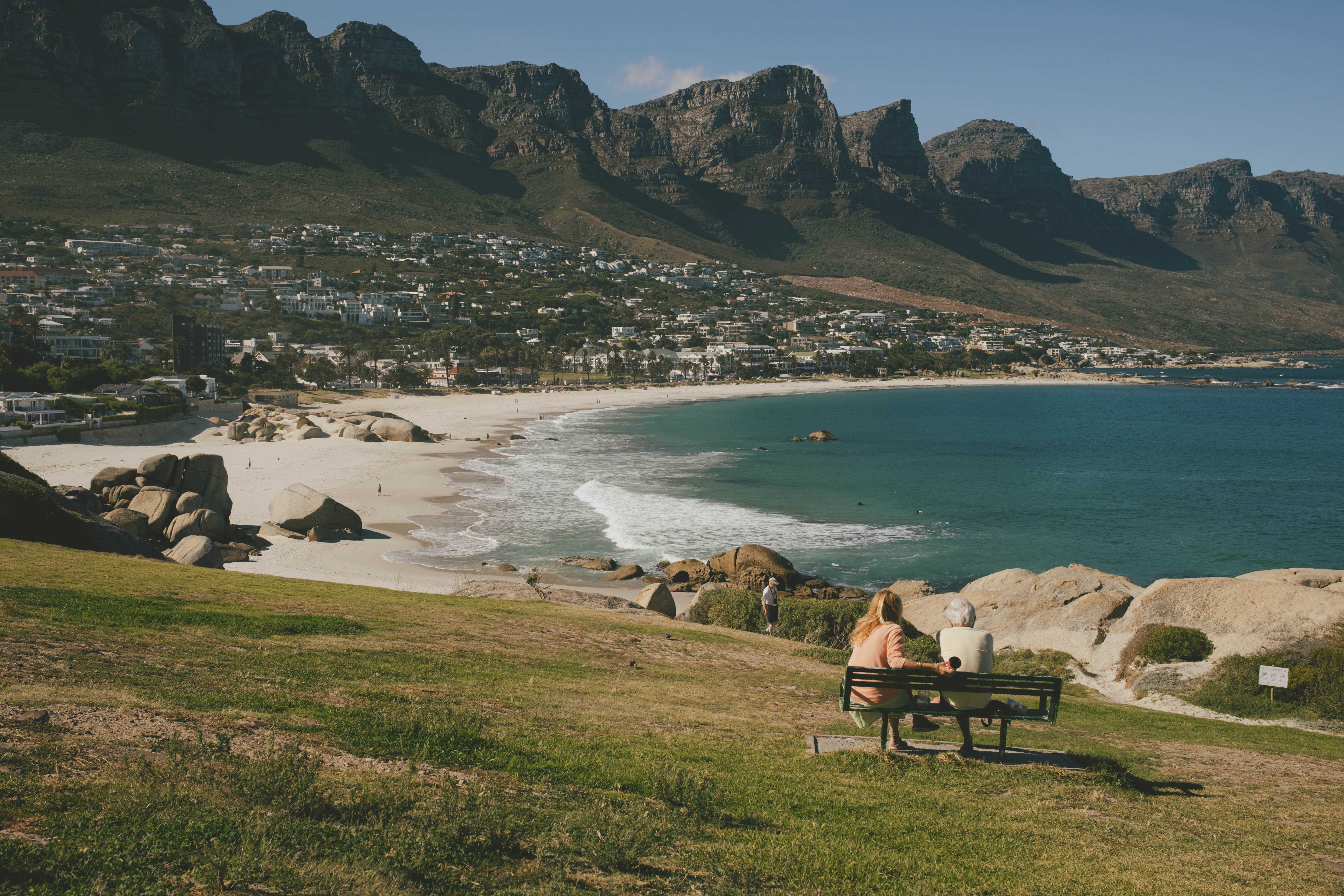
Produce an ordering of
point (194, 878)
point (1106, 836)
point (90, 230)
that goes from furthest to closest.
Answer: point (90, 230) < point (1106, 836) < point (194, 878)

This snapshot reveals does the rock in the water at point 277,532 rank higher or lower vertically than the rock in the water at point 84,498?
lower

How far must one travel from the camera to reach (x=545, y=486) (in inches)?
1801

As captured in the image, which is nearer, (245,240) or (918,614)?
(918,614)

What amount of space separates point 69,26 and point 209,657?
24003cm

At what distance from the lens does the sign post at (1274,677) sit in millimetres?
13977

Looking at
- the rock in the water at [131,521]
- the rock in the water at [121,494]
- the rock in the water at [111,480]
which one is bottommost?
the rock in the water at [131,521]

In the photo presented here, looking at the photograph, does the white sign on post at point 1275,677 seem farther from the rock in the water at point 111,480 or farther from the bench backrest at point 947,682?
the rock in the water at point 111,480

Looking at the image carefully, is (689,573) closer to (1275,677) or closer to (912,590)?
(912,590)

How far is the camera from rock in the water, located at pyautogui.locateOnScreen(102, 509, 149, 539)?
81.0 ft

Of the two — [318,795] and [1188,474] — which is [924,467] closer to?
[1188,474]

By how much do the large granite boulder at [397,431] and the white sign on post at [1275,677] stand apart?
182 feet

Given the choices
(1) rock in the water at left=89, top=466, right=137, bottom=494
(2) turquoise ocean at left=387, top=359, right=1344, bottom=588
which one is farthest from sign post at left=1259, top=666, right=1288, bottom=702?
(1) rock in the water at left=89, top=466, right=137, bottom=494

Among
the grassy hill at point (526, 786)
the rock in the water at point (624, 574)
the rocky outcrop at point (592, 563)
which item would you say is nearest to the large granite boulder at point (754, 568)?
the rock in the water at point (624, 574)

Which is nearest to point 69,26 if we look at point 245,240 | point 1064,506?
point 245,240
